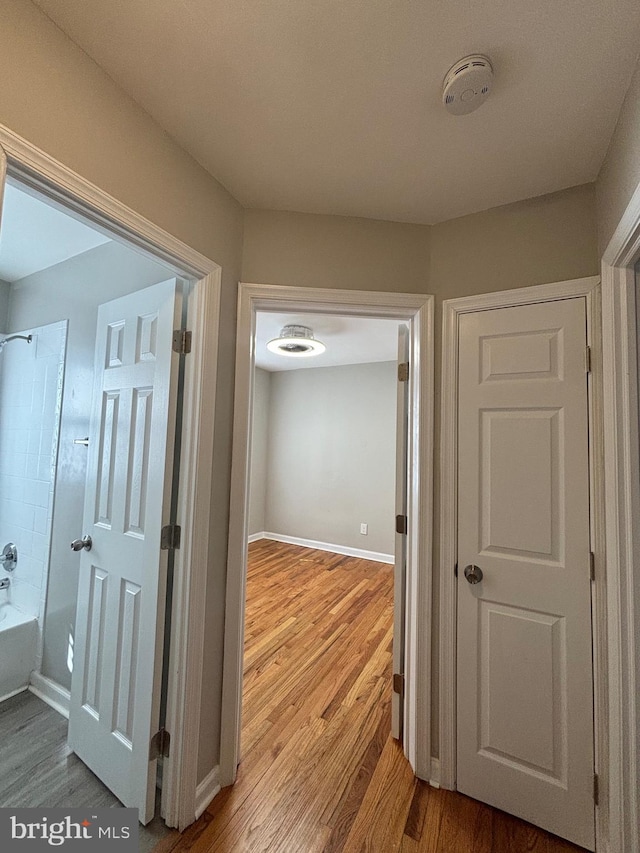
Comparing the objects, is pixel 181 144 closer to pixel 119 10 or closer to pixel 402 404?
pixel 119 10

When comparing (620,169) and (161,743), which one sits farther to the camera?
(161,743)

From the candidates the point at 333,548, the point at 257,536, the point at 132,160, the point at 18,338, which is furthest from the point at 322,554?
the point at 132,160

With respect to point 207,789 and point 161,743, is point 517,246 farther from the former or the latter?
point 207,789

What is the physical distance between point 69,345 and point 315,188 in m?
1.61

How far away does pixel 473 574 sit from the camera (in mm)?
1428

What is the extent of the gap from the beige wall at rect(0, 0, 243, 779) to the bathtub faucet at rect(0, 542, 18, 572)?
1.60 meters

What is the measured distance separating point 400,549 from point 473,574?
1.25 ft

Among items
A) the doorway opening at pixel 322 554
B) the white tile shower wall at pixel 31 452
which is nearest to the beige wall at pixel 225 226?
the doorway opening at pixel 322 554

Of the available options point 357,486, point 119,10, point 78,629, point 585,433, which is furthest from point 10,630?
point 357,486

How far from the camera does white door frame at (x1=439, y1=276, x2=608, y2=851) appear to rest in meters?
1.23

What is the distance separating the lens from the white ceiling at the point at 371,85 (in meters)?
0.84

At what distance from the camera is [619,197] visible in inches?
42.5

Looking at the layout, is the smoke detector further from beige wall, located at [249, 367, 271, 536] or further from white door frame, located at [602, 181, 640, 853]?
beige wall, located at [249, 367, 271, 536]

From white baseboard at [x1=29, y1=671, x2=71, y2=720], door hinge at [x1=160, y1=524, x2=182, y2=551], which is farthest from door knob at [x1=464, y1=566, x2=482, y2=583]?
white baseboard at [x1=29, y1=671, x2=71, y2=720]
